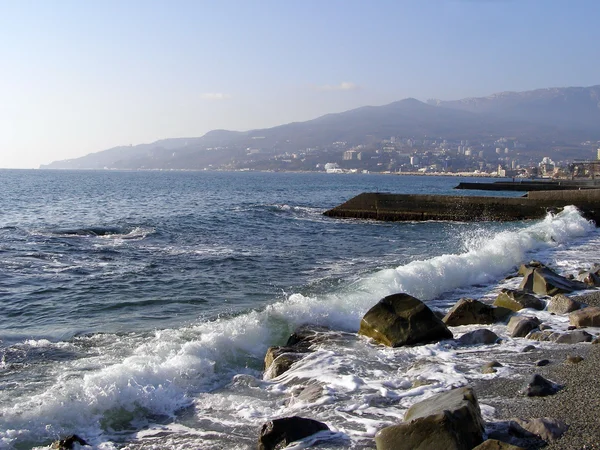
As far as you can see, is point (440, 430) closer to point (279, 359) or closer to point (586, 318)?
point (279, 359)

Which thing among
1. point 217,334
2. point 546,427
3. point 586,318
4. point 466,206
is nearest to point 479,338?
point 586,318

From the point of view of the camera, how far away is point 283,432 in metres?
5.39

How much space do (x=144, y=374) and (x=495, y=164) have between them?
20393 cm

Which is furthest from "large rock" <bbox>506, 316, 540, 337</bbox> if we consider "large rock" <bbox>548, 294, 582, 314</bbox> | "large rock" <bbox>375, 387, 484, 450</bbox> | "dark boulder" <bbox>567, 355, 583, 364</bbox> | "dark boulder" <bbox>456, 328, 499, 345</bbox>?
"large rock" <bbox>375, 387, 484, 450</bbox>

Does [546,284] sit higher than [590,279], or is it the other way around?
[546,284]

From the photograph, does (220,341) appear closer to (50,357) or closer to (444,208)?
(50,357)

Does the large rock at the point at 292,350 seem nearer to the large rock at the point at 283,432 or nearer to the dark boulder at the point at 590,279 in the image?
the large rock at the point at 283,432

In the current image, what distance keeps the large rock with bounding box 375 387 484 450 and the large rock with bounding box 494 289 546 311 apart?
5751 mm

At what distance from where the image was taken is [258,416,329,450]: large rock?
5.36 m

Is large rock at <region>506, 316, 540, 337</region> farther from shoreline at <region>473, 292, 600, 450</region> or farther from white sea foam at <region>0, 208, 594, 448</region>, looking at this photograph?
shoreline at <region>473, 292, 600, 450</region>

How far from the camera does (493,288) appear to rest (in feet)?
43.6

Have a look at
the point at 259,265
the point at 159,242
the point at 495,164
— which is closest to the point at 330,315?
the point at 259,265

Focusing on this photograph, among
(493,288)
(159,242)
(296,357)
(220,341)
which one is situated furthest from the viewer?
(159,242)

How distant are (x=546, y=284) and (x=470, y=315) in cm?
295
